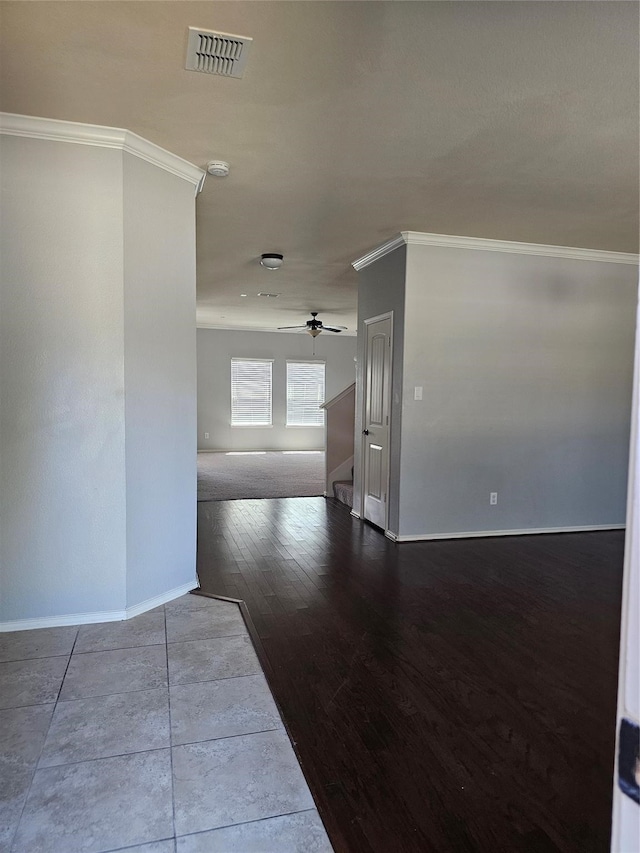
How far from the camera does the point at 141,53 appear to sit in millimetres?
2074

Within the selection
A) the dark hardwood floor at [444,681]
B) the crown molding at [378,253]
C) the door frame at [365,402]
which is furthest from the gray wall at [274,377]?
the dark hardwood floor at [444,681]

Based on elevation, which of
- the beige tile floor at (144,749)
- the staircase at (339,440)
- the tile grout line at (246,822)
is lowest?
the tile grout line at (246,822)

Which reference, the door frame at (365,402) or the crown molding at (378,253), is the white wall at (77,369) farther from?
the door frame at (365,402)

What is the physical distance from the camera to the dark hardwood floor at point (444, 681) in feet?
5.57

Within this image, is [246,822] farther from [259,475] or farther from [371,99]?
[259,475]

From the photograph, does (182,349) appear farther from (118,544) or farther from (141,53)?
(141,53)

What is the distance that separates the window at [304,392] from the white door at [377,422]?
645 centimetres

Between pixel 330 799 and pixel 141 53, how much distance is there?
2781 mm

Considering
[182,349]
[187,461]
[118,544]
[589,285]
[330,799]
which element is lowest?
[330,799]

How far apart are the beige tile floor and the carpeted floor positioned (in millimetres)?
4085

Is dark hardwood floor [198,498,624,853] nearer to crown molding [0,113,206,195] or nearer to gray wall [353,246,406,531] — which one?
gray wall [353,246,406,531]

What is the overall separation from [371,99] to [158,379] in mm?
1836

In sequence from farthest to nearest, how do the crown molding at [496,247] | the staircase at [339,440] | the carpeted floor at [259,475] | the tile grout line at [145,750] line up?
the carpeted floor at [259,475], the staircase at [339,440], the crown molding at [496,247], the tile grout line at [145,750]

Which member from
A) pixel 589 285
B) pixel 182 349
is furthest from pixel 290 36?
pixel 589 285
